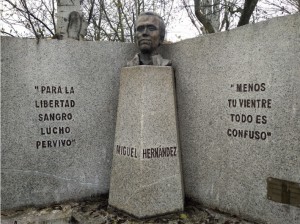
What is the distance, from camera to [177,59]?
475cm

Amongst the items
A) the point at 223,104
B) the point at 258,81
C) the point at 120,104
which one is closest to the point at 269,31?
the point at 258,81

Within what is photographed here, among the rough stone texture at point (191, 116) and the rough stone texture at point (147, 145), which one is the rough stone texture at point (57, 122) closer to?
the rough stone texture at point (191, 116)

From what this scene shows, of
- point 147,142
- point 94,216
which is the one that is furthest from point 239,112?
point 94,216

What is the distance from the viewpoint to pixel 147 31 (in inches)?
179

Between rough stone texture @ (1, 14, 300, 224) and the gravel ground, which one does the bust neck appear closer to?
rough stone texture @ (1, 14, 300, 224)

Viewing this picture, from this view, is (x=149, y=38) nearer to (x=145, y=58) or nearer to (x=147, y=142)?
(x=145, y=58)

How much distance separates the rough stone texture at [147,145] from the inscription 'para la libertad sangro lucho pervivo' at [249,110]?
2.52 feet

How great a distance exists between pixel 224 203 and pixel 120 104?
70.8 inches

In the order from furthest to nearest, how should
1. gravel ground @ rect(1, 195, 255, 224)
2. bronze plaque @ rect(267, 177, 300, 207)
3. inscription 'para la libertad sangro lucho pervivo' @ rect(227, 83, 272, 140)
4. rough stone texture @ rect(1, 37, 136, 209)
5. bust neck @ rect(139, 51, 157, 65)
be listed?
bust neck @ rect(139, 51, 157, 65) → rough stone texture @ rect(1, 37, 136, 209) → gravel ground @ rect(1, 195, 255, 224) → inscription 'para la libertad sangro lucho pervivo' @ rect(227, 83, 272, 140) → bronze plaque @ rect(267, 177, 300, 207)

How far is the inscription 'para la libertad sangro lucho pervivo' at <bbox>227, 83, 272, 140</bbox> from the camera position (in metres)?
3.71

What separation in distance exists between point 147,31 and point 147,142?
147cm

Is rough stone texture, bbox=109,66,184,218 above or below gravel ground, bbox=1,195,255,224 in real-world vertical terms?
above

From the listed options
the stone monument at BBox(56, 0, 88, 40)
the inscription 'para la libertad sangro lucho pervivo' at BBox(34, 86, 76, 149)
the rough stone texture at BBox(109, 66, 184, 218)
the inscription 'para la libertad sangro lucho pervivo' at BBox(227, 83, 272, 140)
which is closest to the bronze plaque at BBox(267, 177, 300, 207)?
the inscription 'para la libertad sangro lucho pervivo' at BBox(227, 83, 272, 140)

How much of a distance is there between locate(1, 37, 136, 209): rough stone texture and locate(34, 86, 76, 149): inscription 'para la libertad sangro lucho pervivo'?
0.02m
